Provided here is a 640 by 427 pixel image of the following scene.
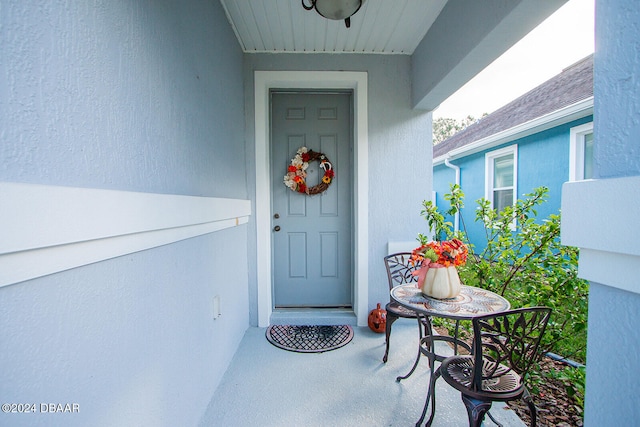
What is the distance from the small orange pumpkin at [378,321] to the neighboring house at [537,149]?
8.79 feet

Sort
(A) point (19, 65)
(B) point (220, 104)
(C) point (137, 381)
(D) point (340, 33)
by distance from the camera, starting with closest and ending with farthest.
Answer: (A) point (19, 65) → (C) point (137, 381) → (B) point (220, 104) → (D) point (340, 33)

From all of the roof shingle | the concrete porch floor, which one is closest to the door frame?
the concrete porch floor

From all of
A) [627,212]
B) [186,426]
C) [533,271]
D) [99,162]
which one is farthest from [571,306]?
[99,162]

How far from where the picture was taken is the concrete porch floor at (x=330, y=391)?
153 cm

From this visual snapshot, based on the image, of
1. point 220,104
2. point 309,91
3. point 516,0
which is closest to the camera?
point 516,0

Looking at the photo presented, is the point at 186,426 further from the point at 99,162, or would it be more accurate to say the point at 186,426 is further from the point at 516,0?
the point at 516,0

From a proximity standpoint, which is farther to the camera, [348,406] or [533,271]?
[533,271]

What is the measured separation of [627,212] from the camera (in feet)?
2.05

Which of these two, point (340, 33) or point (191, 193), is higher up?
point (340, 33)

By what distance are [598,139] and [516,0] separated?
1.01m

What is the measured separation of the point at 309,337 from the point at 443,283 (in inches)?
55.4

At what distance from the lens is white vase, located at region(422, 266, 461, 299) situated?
1521 millimetres

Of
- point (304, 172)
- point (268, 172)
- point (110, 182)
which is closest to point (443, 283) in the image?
point (110, 182)

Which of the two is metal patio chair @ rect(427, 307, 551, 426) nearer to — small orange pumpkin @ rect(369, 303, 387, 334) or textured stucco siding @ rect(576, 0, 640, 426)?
textured stucco siding @ rect(576, 0, 640, 426)
